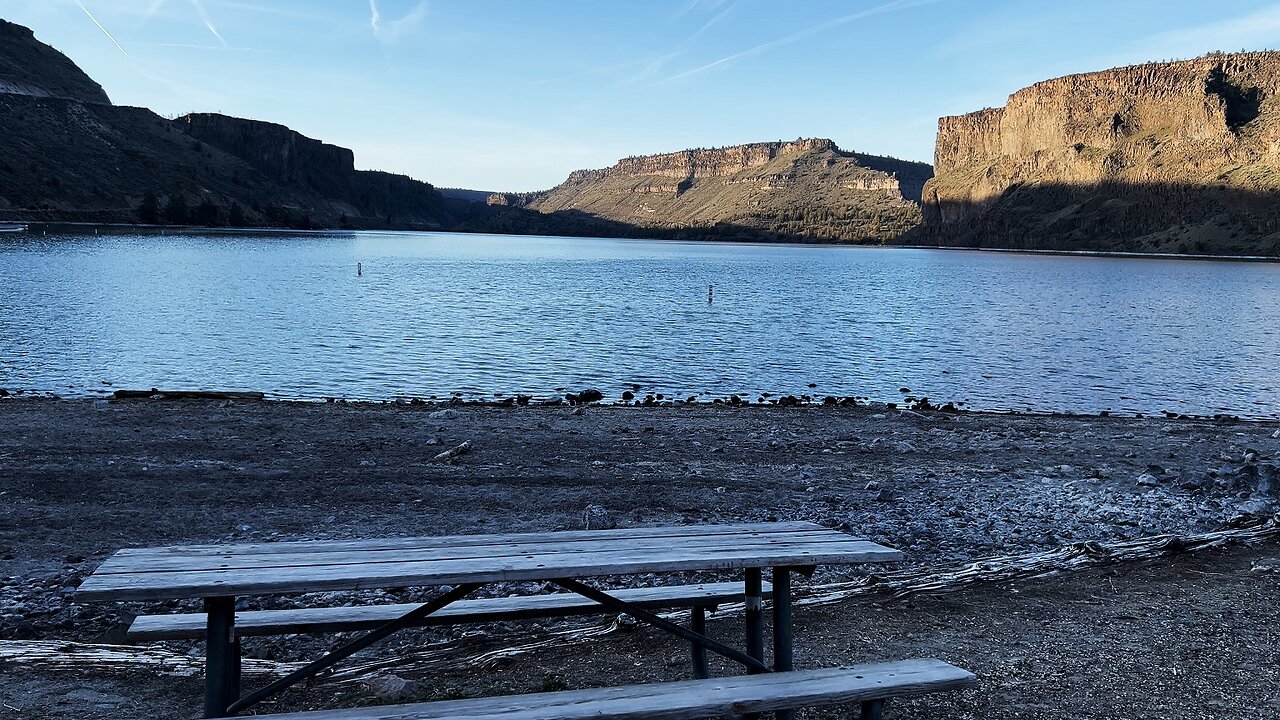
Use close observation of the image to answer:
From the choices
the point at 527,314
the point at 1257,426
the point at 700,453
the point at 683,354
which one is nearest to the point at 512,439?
the point at 700,453

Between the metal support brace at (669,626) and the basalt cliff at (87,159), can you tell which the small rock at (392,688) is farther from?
the basalt cliff at (87,159)

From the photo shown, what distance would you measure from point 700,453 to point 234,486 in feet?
19.5

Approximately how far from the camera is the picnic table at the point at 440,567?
343 cm

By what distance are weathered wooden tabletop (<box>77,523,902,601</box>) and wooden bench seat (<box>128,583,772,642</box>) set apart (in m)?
0.47

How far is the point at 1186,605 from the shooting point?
6266 mm

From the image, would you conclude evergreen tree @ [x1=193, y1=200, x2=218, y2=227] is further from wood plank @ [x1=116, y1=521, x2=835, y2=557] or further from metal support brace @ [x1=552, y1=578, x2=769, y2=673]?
metal support brace @ [x1=552, y1=578, x2=769, y2=673]

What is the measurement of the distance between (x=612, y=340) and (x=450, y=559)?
30437 mm

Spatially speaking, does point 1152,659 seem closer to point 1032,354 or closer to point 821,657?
point 821,657

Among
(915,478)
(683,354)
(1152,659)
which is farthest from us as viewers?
(683,354)

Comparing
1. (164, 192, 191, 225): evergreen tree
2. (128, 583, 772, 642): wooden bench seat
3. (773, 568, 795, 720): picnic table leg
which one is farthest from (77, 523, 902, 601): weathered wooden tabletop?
(164, 192, 191, 225): evergreen tree

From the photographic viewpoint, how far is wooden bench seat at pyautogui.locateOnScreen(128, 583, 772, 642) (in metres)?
4.39

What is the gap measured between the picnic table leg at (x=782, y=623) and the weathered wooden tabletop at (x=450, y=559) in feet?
0.44

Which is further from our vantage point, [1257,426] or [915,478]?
[1257,426]

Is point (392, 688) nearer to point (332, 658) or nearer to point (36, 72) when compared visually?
point (332, 658)
